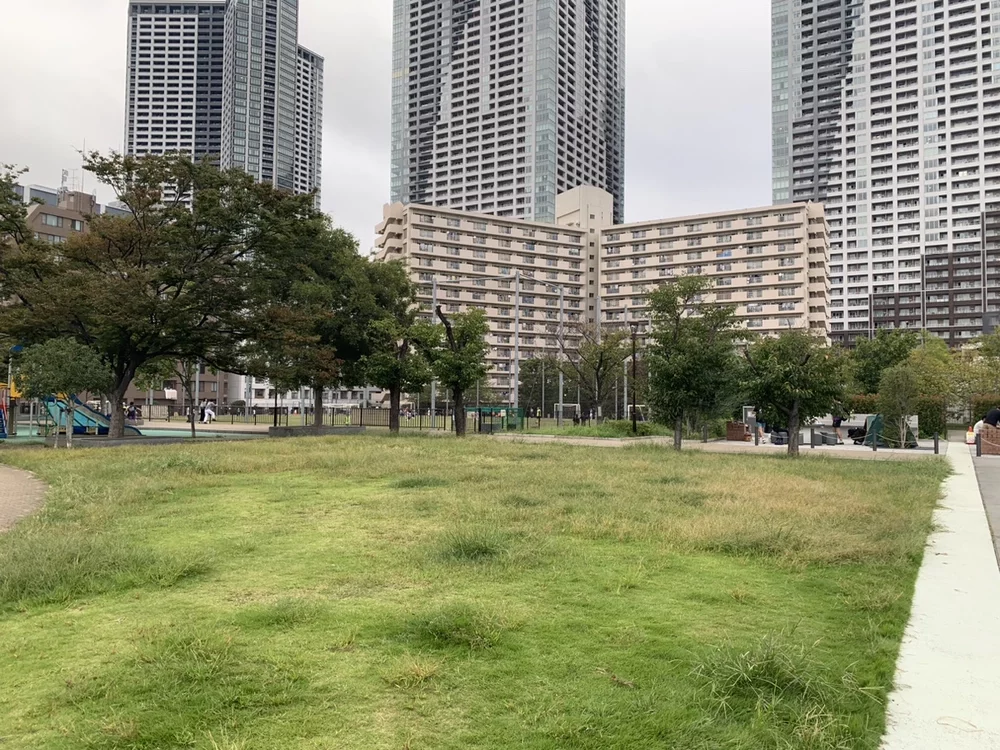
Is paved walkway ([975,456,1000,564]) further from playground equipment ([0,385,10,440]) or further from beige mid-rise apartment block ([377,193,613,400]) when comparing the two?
beige mid-rise apartment block ([377,193,613,400])

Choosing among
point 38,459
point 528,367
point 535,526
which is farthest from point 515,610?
point 528,367

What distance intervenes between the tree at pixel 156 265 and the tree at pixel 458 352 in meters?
7.26

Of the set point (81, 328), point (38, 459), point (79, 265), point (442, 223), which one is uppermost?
point (442, 223)

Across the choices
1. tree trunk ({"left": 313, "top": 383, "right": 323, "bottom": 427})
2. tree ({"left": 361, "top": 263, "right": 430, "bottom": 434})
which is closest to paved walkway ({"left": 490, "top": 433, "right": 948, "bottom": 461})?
tree ({"left": 361, "top": 263, "right": 430, "bottom": 434})

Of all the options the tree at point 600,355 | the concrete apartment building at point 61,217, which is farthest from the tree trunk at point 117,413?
the concrete apartment building at point 61,217

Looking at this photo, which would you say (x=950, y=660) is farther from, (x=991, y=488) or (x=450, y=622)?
(x=991, y=488)

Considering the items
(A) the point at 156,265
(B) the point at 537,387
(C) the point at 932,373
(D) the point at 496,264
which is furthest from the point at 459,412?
(D) the point at 496,264

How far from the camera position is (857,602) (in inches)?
197

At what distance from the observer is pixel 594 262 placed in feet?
392

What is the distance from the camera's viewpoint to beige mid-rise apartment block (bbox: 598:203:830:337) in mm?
103938

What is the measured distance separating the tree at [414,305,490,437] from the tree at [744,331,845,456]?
1300cm

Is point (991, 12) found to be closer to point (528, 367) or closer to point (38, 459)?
point (528, 367)

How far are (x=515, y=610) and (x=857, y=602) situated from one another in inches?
97.8

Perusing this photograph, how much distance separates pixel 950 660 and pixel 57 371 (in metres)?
24.9
